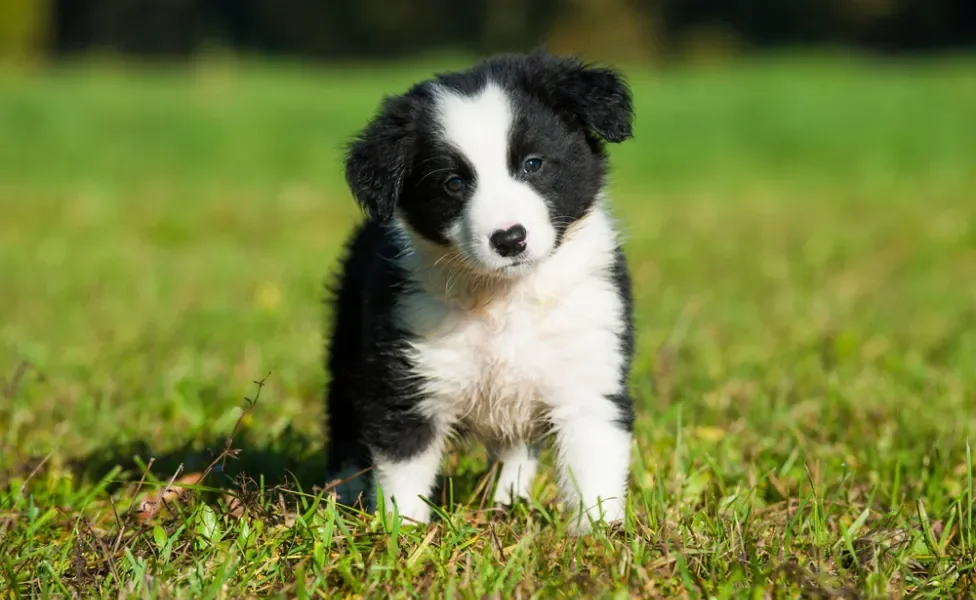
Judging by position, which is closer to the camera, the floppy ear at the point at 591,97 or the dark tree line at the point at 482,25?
the floppy ear at the point at 591,97

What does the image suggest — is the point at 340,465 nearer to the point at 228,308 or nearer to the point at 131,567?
the point at 131,567

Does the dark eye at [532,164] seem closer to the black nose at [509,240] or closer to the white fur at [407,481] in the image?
the black nose at [509,240]

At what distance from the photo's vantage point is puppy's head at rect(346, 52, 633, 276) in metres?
3.22

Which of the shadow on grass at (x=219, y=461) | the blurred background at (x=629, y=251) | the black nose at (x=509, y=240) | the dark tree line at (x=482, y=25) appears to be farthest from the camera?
the dark tree line at (x=482, y=25)

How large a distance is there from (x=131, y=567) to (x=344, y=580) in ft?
1.62

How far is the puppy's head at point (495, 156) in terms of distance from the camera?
322cm

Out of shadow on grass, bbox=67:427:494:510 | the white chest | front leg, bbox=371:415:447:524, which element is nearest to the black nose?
the white chest

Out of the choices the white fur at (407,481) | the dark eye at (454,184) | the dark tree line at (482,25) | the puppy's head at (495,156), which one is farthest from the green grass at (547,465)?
the dark tree line at (482,25)

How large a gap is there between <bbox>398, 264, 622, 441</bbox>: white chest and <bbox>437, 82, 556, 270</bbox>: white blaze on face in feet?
0.69

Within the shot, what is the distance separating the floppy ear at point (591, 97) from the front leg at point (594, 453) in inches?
29.7

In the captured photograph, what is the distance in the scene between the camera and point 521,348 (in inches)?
133

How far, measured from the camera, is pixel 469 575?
2766mm

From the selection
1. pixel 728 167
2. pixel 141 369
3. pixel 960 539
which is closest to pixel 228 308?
pixel 141 369

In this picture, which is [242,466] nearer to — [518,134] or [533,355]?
[533,355]
